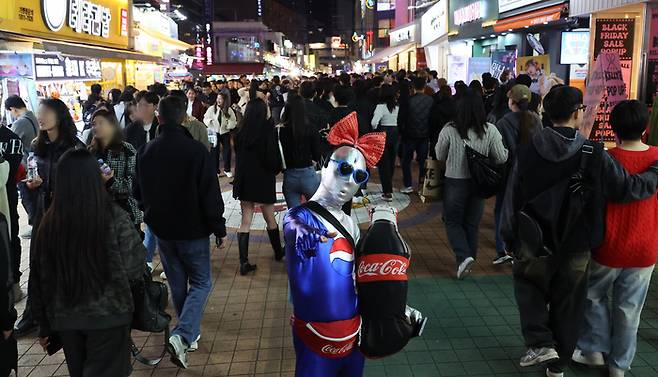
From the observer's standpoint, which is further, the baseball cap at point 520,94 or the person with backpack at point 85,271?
the baseball cap at point 520,94

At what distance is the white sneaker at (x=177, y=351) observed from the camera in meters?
3.65

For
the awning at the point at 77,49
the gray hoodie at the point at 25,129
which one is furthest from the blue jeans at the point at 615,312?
the awning at the point at 77,49

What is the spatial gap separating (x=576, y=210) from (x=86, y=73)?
391 inches

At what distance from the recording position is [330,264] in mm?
2166

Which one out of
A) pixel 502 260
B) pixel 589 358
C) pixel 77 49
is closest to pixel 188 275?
pixel 589 358

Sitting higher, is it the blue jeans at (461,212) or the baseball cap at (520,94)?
the baseball cap at (520,94)

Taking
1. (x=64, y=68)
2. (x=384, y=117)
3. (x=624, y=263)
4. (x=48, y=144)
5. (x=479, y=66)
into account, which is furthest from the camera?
Result: (x=479, y=66)

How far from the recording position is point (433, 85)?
11.9 m

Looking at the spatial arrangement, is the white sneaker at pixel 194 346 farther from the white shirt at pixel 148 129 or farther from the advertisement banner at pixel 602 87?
the advertisement banner at pixel 602 87

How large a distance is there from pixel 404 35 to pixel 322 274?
115 ft

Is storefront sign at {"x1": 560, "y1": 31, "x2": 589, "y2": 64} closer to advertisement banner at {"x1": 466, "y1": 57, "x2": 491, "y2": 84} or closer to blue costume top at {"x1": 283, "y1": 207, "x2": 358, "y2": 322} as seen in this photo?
advertisement banner at {"x1": 466, "y1": 57, "x2": 491, "y2": 84}

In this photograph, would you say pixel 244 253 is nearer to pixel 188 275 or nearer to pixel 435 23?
pixel 188 275

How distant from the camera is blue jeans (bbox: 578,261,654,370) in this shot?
3389 mm

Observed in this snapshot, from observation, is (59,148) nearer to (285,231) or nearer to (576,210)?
(285,231)
